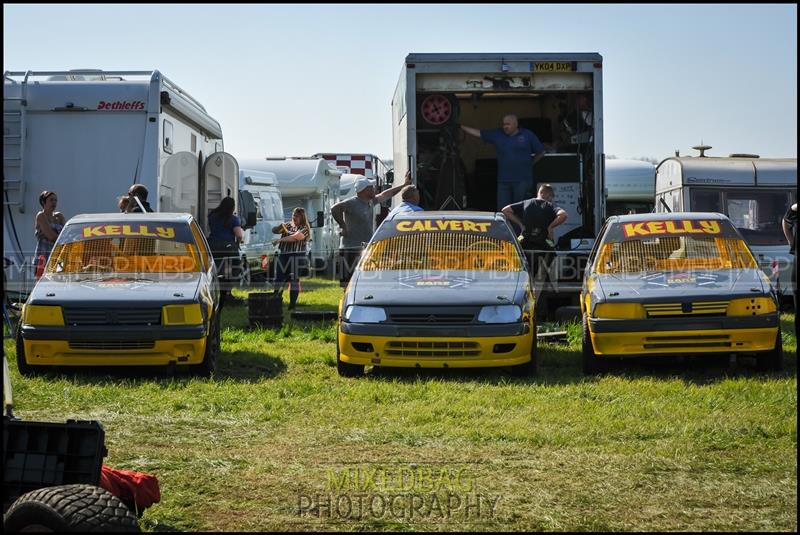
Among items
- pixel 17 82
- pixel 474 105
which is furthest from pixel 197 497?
pixel 474 105

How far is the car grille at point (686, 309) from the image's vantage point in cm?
958

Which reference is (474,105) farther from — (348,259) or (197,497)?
(197,497)

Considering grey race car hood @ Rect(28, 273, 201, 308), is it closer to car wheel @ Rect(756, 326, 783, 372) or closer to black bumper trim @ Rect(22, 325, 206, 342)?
black bumper trim @ Rect(22, 325, 206, 342)

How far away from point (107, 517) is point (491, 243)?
7.06 meters

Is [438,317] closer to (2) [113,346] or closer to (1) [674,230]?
(1) [674,230]

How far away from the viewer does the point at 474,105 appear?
16547mm

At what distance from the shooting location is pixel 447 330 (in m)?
9.46

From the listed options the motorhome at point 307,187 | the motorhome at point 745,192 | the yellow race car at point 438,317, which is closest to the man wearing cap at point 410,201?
the yellow race car at point 438,317

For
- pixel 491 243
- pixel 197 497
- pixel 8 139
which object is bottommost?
pixel 197 497

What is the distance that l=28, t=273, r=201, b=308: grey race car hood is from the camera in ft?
31.9

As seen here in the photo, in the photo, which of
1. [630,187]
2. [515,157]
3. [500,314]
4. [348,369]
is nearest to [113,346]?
[348,369]

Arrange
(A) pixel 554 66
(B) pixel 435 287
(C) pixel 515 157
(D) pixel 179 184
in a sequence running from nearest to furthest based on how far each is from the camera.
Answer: (B) pixel 435 287 → (A) pixel 554 66 → (C) pixel 515 157 → (D) pixel 179 184

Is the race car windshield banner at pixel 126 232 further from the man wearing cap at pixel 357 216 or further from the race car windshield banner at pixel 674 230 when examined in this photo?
the race car windshield banner at pixel 674 230

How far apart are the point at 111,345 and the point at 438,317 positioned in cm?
295
